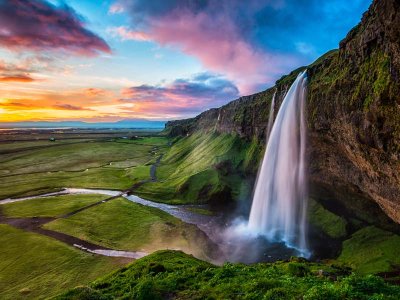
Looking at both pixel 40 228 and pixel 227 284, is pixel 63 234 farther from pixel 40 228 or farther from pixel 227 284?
pixel 227 284

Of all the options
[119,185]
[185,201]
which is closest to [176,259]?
[185,201]

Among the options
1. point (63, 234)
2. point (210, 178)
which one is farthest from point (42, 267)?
point (210, 178)

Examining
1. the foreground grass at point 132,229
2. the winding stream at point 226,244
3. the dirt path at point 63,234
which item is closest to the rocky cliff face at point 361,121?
the winding stream at point 226,244

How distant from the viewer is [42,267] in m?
39.8

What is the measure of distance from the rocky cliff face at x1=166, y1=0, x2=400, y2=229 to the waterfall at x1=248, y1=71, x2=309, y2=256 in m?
2.74

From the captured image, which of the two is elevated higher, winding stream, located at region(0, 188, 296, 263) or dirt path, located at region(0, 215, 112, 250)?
winding stream, located at region(0, 188, 296, 263)

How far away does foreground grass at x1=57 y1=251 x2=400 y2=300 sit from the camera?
58.4 feet

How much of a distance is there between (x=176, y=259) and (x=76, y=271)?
52.6ft

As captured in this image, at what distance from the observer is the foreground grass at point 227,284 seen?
17812mm

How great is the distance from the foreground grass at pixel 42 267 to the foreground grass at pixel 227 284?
11002 mm

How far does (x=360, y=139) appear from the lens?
115 feet

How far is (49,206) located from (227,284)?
63.4 metres

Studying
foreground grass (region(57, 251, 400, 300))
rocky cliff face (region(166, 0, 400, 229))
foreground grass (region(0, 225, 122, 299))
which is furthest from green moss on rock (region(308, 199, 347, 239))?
foreground grass (region(0, 225, 122, 299))

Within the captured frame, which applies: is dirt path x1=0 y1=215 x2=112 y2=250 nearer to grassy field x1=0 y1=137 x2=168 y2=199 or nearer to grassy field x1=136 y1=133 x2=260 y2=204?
grassy field x1=0 y1=137 x2=168 y2=199
